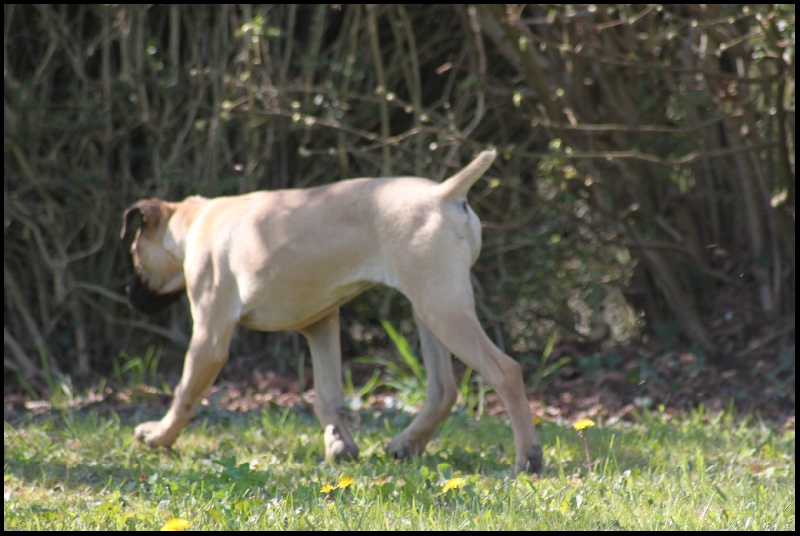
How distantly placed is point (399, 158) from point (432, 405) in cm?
303

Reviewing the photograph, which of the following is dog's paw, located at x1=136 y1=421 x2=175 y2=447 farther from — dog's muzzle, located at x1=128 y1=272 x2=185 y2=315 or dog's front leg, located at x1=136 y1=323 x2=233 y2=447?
dog's muzzle, located at x1=128 y1=272 x2=185 y2=315

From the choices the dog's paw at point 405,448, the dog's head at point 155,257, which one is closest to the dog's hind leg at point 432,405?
the dog's paw at point 405,448

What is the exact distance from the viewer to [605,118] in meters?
7.40

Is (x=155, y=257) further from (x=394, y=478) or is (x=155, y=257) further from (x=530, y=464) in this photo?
(x=530, y=464)

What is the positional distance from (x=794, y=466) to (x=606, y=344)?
3.16 metres

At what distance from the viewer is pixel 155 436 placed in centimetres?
522

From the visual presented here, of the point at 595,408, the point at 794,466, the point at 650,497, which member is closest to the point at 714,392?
the point at 595,408

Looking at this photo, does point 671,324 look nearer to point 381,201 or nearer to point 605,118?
point 605,118

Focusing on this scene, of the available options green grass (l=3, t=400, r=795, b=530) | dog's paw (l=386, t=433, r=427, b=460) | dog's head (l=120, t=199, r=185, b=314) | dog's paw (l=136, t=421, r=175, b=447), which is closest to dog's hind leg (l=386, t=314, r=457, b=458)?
dog's paw (l=386, t=433, r=427, b=460)

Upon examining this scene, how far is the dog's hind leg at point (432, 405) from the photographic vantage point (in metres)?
5.02

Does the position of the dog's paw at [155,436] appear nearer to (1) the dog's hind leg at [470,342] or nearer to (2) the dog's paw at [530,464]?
(1) the dog's hind leg at [470,342]

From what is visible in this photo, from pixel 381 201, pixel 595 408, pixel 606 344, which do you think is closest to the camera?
pixel 381 201

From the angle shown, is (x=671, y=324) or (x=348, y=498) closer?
(x=348, y=498)

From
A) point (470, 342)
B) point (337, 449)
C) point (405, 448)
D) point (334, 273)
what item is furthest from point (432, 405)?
point (334, 273)
